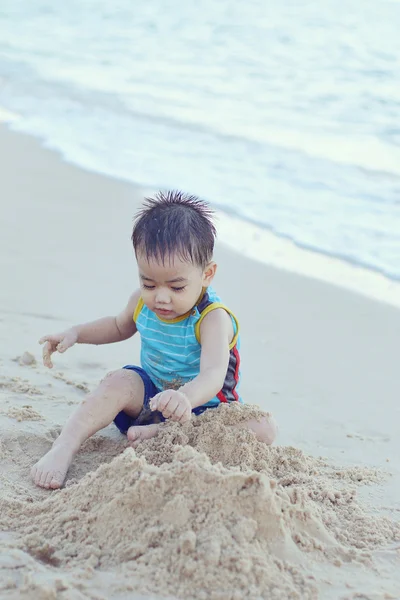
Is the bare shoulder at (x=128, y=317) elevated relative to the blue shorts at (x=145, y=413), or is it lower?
elevated

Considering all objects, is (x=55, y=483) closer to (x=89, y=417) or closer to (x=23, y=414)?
(x=89, y=417)

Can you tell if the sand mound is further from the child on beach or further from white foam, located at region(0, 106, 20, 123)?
white foam, located at region(0, 106, 20, 123)

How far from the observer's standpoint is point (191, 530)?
1.98 metres

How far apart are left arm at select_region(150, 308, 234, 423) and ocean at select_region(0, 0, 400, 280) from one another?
2291mm

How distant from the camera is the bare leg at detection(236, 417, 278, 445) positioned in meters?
2.79

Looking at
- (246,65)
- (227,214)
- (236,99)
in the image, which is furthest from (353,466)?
(246,65)

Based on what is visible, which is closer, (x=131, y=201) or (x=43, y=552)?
(x=43, y=552)

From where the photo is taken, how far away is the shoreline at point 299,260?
470cm

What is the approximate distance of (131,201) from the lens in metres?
5.94

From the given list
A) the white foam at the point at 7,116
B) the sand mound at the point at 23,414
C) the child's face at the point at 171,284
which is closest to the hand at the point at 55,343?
the sand mound at the point at 23,414

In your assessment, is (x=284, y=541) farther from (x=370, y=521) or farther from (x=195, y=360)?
(x=195, y=360)

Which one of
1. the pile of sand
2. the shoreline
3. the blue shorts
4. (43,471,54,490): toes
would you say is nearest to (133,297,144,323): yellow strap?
the blue shorts

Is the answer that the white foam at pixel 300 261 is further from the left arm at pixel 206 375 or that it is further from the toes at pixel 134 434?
the toes at pixel 134 434

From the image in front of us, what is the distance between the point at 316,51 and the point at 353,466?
33.2 ft
